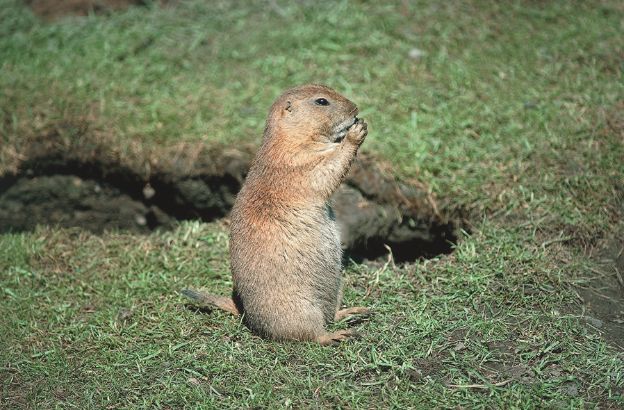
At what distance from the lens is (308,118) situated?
4195 mm

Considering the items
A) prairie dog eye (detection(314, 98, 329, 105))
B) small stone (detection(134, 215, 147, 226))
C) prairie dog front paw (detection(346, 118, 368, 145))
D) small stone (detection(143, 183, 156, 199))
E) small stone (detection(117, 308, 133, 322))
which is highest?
prairie dog eye (detection(314, 98, 329, 105))

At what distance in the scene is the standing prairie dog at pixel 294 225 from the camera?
391cm

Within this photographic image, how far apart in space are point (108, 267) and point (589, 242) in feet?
10.7

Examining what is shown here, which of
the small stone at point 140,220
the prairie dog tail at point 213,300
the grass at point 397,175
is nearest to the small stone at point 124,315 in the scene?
the grass at point 397,175

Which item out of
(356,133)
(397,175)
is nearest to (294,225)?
(356,133)

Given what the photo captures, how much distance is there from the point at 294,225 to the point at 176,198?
205 centimetres

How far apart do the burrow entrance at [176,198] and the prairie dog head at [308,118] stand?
3.64 ft

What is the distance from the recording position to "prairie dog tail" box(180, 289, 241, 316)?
4.22 meters

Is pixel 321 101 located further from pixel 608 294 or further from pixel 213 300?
pixel 608 294

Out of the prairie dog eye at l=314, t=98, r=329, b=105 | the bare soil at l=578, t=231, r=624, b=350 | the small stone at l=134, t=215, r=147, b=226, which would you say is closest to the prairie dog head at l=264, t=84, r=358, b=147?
the prairie dog eye at l=314, t=98, r=329, b=105

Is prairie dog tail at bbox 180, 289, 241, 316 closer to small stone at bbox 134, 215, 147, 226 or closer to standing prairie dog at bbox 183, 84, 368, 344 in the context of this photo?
standing prairie dog at bbox 183, 84, 368, 344

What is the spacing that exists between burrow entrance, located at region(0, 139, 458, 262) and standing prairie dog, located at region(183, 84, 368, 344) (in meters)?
1.05

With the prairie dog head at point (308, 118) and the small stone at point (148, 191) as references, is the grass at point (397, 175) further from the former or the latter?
the prairie dog head at point (308, 118)

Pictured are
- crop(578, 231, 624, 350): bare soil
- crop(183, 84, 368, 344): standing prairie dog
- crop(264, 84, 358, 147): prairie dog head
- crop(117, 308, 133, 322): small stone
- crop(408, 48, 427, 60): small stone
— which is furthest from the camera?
crop(408, 48, 427, 60): small stone
